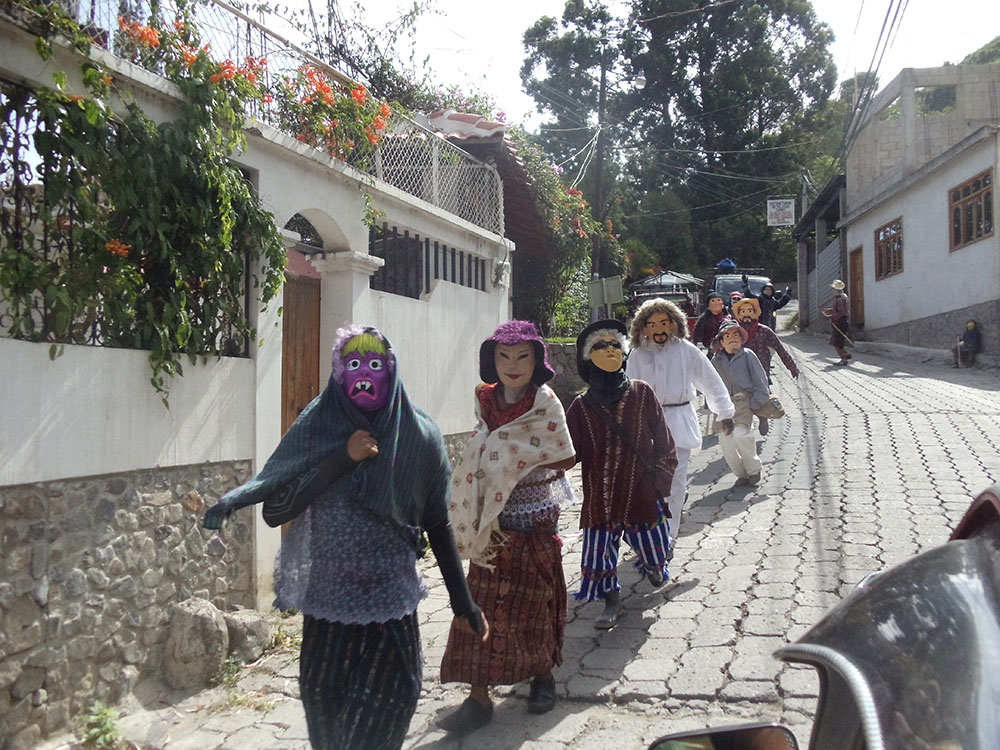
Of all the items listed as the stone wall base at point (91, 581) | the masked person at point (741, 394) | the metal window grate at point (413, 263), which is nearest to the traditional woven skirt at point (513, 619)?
the stone wall base at point (91, 581)

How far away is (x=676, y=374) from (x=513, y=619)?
2651 mm

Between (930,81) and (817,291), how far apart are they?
8981 mm

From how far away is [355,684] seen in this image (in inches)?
118

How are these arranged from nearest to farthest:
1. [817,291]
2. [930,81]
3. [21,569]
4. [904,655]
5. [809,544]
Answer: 1. [904,655]
2. [21,569]
3. [809,544]
4. [930,81]
5. [817,291]

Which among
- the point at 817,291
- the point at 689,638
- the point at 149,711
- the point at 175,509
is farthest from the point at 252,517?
the point at 817,291

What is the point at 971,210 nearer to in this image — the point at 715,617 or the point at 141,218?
the point at 715,617

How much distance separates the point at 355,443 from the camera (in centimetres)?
289

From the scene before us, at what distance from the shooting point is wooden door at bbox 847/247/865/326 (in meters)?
23.7

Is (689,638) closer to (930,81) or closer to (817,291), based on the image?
(930,81)

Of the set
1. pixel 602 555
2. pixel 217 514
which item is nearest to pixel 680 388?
pixel 602 555

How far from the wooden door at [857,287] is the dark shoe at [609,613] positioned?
68.1 ft

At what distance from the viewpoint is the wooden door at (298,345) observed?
253 inches

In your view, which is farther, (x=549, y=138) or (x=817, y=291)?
A: (x=549, y=138)

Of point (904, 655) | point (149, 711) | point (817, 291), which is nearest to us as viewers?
point (904, 655)
